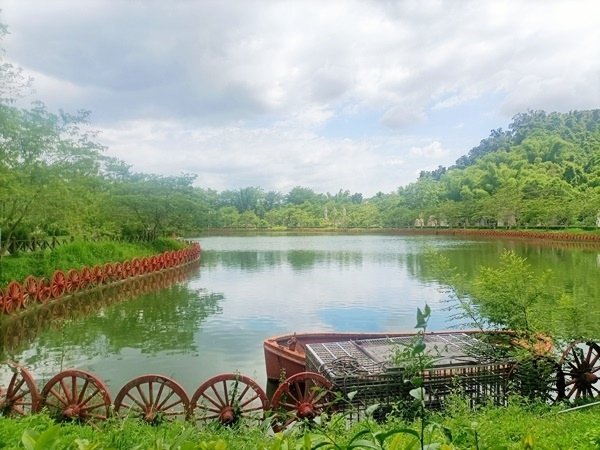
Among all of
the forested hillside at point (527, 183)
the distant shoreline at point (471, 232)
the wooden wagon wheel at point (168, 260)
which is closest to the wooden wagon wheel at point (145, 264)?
the wooden wagon wheel at point (168, 260)

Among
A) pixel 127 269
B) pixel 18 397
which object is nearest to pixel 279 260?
pixel 127 269

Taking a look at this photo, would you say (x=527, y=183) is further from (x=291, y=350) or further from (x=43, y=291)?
(x=291, y=350)

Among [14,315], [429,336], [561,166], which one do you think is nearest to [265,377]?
[429,336]

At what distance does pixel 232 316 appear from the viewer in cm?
1398

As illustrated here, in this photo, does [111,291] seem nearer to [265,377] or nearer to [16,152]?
[16,152]

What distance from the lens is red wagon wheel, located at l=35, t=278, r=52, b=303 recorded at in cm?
1421

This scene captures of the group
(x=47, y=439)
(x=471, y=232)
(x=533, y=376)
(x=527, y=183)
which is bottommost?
(x=533, y=376)

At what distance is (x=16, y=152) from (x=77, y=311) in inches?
220

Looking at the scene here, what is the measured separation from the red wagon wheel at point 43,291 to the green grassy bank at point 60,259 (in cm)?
55

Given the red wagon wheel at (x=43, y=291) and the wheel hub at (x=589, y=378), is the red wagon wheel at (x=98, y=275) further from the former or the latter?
the wheel hub at (x=589, y=378)

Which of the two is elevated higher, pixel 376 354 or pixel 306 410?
pixel 376 354

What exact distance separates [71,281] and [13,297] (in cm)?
337

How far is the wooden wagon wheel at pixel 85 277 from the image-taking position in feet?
55.6

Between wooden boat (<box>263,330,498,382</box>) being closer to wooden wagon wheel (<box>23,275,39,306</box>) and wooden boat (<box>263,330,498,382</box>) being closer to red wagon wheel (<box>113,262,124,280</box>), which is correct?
wooden wagon wheel (<box>23,275,39,306</box>)
